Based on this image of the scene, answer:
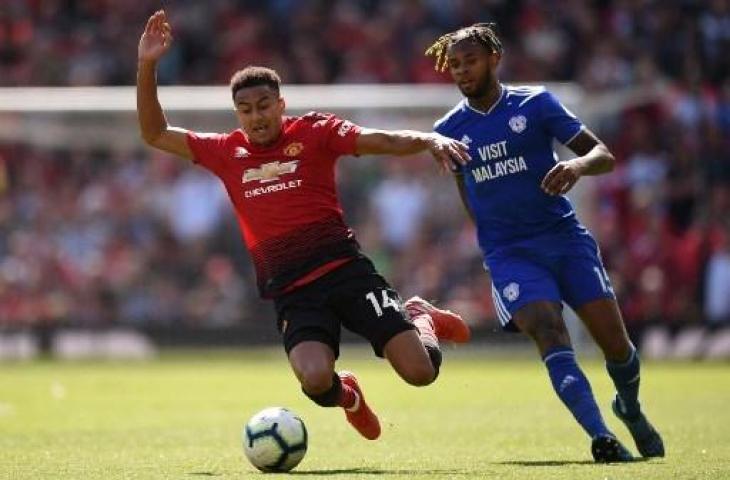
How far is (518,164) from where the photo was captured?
33.8 feet

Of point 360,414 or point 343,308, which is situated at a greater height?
point 343,308

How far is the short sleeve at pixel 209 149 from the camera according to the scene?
10383mm

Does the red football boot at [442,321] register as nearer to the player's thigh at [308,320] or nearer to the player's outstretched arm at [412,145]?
the player's thigh at [308,320]

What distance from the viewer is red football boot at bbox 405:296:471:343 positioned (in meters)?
11.3

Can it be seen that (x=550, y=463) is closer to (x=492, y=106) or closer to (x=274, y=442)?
(x=274, y=442)

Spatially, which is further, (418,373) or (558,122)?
(558,122)

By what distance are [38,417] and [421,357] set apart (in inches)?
210

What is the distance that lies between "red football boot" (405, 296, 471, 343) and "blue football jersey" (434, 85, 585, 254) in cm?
103

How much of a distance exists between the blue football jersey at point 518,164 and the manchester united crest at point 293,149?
3.40 ft

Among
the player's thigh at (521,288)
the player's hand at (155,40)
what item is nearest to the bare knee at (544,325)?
the player's thigh at (521,288)

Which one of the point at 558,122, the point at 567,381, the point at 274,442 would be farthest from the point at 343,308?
the point at 558,122

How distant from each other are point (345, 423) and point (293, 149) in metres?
4.07

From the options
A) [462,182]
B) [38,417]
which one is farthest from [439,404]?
[462,182]

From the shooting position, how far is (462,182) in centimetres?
1062
